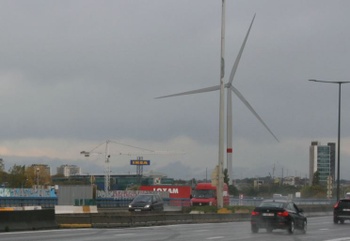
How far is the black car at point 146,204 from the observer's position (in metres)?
53.8

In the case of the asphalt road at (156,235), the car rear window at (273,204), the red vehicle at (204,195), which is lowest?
the red vehicle at (204,195)

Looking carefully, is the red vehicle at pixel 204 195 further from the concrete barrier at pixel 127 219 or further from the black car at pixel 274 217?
the black car at pixel 274 217

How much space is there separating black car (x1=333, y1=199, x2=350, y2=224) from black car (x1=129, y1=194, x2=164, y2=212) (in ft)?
45.2

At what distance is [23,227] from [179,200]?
4701 cm

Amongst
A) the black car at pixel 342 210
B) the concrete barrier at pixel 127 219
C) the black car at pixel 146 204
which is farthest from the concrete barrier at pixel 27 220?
the black car at pixel 342 210

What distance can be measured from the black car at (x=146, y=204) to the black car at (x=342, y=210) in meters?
13.8

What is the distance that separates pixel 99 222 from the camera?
38.1m

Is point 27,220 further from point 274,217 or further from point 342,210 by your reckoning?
point 342,210

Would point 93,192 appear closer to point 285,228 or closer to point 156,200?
point 156,200

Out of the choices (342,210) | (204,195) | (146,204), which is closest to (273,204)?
(342,210)

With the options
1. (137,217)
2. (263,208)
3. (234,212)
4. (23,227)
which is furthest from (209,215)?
(23,227)

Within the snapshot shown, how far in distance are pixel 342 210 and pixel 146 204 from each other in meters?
14.7

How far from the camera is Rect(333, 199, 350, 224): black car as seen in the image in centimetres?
4748

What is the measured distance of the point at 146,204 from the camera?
Result: 54.2 meters
